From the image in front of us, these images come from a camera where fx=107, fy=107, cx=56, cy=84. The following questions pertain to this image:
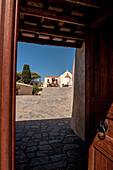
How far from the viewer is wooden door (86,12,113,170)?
1.26 meters

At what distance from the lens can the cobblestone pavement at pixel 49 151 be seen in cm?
236

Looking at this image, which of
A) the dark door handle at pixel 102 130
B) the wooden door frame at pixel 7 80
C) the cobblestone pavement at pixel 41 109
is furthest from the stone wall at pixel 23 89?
the wooden door frame at pixel 7 80

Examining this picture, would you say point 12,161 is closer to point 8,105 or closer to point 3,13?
point 8,105

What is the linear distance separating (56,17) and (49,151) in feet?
10.8

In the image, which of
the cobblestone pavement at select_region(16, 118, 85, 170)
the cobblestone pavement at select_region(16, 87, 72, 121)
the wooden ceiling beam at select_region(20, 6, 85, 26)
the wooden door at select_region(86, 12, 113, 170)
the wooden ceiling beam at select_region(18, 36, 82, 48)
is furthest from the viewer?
the cobblestone pavement at select_region(16, 87, 72, 121)

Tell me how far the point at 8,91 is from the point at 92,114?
49.9 inches

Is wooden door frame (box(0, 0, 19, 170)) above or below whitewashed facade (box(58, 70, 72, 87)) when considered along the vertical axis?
below

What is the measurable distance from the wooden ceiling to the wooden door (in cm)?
33

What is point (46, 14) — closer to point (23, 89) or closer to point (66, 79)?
point (23, 89)

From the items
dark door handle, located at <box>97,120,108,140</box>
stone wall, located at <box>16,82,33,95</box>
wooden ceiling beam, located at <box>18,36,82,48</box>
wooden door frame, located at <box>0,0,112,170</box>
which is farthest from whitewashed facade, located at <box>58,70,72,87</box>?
wooden door frame, located at <box>0,0,112,170</box>

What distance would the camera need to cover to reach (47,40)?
3.31 meters

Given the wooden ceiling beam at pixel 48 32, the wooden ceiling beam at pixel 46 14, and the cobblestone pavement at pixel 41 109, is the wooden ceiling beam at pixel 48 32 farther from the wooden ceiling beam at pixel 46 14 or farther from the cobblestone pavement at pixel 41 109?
the cobblestone pavement at pixel 41 109

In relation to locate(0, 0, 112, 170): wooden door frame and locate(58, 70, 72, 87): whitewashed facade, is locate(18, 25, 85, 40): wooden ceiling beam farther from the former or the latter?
locate(58, 70, 72, 87): whitewashed facade

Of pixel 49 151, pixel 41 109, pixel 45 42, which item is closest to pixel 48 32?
pixel 45 42
